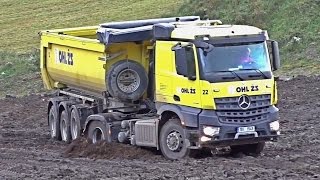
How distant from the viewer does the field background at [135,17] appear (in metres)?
30.8

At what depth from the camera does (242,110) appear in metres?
16.4

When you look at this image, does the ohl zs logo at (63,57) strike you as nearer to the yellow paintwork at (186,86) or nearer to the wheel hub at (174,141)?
the yellow paintwork at (186,86)

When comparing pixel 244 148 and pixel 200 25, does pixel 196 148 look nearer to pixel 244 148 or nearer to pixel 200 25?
pixel 244 148

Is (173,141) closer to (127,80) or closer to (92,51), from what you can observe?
(127,80)

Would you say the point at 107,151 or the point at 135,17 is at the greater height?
the point at 135,17

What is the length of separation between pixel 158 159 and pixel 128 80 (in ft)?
6.58

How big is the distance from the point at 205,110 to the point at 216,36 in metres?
1.33

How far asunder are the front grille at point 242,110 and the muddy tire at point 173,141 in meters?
0.91

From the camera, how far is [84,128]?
65.0 ft

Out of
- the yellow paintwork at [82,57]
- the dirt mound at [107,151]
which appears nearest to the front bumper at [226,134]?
the dirt mound at [107,151]

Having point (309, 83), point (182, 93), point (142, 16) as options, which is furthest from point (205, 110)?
point (142, 16)

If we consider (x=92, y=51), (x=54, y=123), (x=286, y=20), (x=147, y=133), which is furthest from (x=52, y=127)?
(x=286, y=20)

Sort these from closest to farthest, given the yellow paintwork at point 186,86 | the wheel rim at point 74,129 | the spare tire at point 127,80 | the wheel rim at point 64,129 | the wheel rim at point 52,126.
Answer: the yellow paintwork at point 186,86, the spare tire at point 127,80, the wheel rim at point 74,129, the wheel rim at point 64,129, the wheel rim at point 52,126

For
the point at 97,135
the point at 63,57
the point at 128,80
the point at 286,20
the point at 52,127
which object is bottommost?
the point at 52,127
